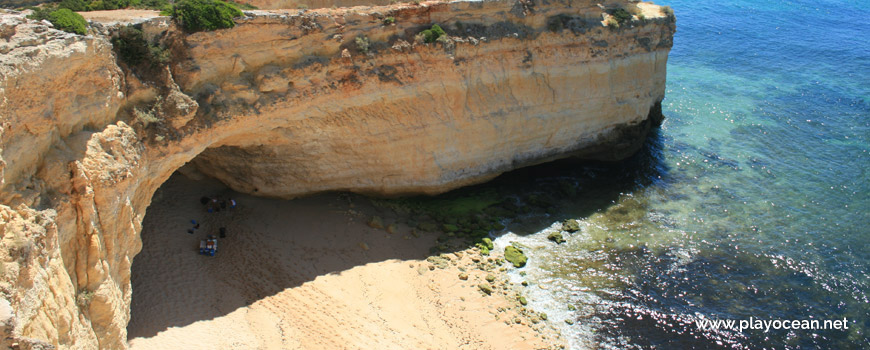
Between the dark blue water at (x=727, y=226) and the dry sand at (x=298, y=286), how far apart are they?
3005mm

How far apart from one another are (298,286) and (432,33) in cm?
1013

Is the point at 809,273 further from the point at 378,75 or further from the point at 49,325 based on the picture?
the point at 49,325

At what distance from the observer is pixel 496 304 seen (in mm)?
19312

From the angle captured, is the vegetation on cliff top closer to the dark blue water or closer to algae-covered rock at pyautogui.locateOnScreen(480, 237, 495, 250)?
algae-covered rock at pyautogui.locateOnScreen(480, 237, 495, 250)

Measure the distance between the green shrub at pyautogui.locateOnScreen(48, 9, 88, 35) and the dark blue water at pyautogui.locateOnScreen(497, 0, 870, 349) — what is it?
1513 centimetres

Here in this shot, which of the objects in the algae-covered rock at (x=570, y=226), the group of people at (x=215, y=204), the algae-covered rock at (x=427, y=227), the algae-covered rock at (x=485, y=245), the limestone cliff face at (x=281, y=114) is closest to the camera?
the limestone cliff face at (x=281, y=114)

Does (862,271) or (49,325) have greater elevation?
(49,325)

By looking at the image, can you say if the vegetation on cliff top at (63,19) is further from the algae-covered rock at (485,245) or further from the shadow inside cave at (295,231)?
the algae-covered rock at (485,245)

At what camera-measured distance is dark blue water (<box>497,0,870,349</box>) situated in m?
19.2

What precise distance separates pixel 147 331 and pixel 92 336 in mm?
3196

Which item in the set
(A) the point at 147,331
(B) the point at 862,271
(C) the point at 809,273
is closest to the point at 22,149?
(A) the point at 147,331

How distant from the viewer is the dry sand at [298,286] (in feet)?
54.2

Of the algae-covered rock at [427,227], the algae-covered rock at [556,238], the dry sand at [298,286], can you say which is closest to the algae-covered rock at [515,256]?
the dry sand at [298,286]

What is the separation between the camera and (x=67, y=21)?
42.9 ft
